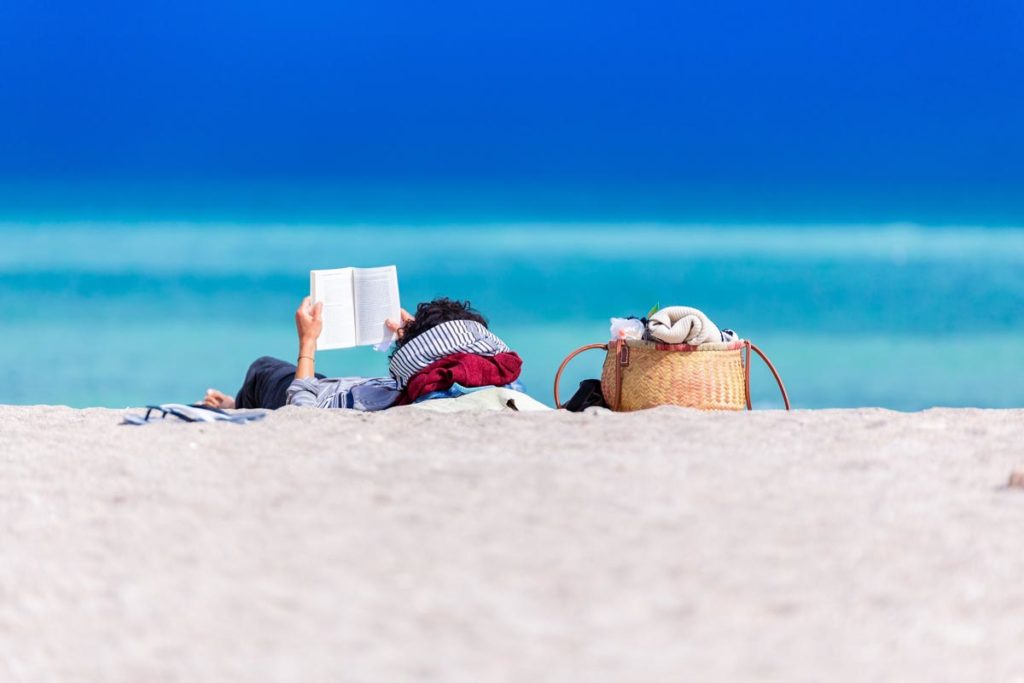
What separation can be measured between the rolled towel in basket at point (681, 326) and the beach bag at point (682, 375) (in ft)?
0.12

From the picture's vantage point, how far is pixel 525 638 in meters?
1.92

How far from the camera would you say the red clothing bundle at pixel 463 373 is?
4.98 m

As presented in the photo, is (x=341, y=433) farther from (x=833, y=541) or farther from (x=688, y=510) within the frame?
(x=833, y=541)

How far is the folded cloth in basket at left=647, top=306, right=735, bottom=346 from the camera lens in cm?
471

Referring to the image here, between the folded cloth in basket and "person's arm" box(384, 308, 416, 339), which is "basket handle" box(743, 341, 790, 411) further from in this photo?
"person's arm" box(384, 308, 416, 339)

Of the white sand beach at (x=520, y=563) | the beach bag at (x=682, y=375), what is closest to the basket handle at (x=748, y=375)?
the beach bag at (x=682, y=375)

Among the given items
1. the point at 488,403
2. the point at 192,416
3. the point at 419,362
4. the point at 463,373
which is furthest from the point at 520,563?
the point at 419,362

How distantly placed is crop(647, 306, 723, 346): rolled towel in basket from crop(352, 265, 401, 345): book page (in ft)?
3.93

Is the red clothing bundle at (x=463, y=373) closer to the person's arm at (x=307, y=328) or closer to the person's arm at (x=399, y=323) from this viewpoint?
the person's arm at (x=399, y=323)

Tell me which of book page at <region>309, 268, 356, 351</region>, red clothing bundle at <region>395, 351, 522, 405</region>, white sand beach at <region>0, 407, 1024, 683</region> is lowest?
white sand beach at <region>0, 407, 1024, 683</region>

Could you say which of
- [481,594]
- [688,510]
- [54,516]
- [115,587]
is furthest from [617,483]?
[54,516]

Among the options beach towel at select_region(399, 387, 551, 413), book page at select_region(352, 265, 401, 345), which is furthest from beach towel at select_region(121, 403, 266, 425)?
book page at select_region(352, 265, 401, 345)

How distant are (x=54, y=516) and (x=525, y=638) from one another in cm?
146

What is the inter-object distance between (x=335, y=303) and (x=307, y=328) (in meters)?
0.18
